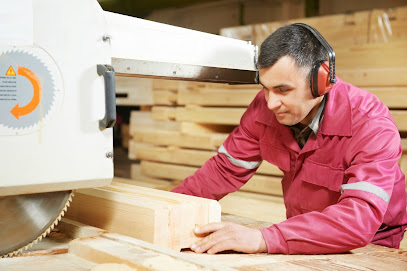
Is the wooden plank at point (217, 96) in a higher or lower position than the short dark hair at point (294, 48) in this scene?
lower

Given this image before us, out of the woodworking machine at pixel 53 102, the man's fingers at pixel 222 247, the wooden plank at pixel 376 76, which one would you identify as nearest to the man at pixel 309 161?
the man's fingers at pixel 222 247

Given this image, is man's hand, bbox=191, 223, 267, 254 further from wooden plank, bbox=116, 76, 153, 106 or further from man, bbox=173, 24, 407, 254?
wooden plank, bbox=116, 76, 153, 106

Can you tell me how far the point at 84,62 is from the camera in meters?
1.34

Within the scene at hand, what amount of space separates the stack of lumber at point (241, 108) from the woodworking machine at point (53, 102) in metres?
1.76

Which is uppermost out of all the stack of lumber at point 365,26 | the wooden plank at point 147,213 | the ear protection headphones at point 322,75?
the stack of lumber at point 365,26

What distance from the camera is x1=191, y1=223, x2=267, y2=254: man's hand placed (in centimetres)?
156

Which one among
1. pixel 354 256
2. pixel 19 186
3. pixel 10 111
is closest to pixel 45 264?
pixel 19 186

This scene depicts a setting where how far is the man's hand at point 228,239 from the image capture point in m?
1.56

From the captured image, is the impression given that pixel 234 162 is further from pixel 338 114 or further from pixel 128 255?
pixel 128 255

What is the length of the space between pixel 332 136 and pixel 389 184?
33 cm

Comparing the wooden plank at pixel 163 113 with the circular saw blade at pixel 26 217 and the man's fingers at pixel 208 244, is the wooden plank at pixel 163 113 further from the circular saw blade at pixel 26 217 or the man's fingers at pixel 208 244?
the circular saw blade at pixel 26 217

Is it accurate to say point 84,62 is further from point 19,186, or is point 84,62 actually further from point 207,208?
point 207,208

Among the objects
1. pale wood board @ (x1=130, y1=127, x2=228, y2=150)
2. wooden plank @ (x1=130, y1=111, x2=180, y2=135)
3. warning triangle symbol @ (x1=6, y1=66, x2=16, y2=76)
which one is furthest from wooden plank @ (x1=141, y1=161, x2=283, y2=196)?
warning triangle symbol @ (x1=6, y1=66, x2=16, y2=76)

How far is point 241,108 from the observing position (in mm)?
3924
